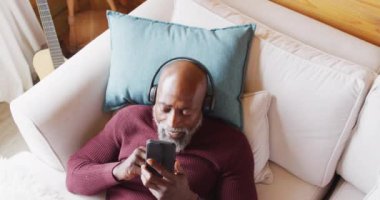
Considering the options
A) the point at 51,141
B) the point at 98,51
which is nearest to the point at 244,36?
the point at 98,51

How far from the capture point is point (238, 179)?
116cm

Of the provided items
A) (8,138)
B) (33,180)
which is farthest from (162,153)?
(8,138)

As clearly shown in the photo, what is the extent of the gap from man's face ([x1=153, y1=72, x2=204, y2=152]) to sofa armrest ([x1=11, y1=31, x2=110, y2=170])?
0.95 ft

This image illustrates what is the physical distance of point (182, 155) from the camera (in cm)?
117

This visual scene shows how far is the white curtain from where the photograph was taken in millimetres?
1893

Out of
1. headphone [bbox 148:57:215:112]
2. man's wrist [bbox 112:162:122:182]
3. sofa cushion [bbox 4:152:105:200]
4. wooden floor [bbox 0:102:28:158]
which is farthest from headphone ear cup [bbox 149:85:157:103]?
wooden floor [bbox 0:102:28:158]

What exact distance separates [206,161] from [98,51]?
57cm

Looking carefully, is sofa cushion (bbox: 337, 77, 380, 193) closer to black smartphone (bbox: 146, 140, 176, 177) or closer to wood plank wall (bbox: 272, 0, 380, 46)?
wood plank wall (bbox: 272, 0, 380, 46)

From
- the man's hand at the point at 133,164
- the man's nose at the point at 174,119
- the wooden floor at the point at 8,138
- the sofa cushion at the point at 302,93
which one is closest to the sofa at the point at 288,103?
the sofa cushion at the point at 302,93

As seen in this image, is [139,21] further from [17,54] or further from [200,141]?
[17,54]

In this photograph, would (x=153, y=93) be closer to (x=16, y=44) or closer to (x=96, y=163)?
(x=96, y=163)

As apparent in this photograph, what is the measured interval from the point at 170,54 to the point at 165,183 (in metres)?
0.46

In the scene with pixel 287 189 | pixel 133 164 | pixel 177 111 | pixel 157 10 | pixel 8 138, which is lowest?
pixel 8 138

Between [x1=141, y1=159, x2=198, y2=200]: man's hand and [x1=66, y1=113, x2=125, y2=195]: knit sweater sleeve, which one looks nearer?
[x1=141, y1=159, x2=198, y2=200]: man's hand
